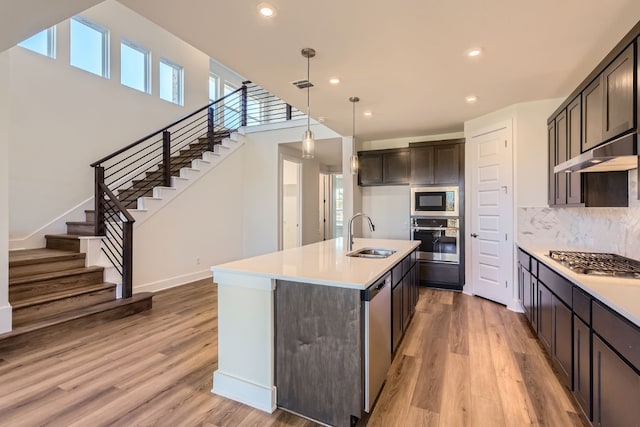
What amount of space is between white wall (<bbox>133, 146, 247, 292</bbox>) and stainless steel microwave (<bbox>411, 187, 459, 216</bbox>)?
3516mm

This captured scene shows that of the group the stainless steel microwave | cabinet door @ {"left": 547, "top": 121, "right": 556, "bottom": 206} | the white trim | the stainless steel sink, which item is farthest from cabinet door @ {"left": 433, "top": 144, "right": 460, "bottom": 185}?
the white trim

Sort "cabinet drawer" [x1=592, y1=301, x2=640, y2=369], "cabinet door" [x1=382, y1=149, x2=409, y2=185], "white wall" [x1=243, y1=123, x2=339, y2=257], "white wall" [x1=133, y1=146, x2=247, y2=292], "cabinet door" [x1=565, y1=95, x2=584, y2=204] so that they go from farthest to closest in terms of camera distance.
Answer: "white wall" [x1=243, y1=123, x2=339, y2=257]
"cabinet door" [x1=382, y1=149, x2=409, y2=185]
"white wall" [x1=133, y1=146, x2=247, y2=292]
"cabinet door" [x1=565, y1=95, x2=584, y2=204]
"cabinet drawer" [x1=592, y1=301, x2=640, y2=369]

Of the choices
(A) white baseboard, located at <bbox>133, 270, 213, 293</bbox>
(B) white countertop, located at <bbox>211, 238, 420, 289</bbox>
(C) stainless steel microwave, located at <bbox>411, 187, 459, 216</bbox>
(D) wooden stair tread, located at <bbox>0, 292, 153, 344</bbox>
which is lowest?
(A) white baseboard, located at <bbox>133, 270, 213, 293</bbox>

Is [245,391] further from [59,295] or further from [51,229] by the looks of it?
[51,229]

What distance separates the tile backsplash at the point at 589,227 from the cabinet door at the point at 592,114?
43 centimetres

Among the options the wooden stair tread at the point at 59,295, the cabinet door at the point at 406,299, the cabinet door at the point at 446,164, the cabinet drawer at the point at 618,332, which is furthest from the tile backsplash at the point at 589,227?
the wooden stair tread at the point at 59,295

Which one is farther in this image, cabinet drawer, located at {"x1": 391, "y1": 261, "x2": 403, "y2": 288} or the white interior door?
the white interior door

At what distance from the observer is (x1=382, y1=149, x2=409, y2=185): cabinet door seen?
17.5ft

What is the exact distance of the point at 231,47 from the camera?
255cm

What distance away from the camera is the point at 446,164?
4.88 metres

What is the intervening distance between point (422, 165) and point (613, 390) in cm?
393

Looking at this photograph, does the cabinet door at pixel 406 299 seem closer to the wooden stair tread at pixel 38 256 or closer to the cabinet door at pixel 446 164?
the cabinet door at pixel 446 164

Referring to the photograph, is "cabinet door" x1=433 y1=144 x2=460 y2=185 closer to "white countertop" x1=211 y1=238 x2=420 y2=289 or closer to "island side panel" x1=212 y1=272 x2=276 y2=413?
"white countertop" x1=211 y1=238 x2=420 y2=289

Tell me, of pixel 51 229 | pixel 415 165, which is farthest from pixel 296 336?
pixel 51 229
